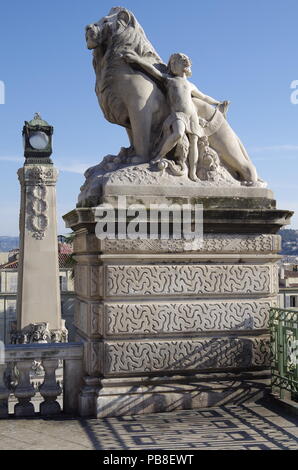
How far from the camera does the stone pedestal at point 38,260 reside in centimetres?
1714

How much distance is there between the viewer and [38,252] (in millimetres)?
17438

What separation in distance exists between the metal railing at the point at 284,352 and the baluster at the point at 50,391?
227 cm

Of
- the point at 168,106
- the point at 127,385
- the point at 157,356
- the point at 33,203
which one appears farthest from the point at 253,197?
the point at 33,203

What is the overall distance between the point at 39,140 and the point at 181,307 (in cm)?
1271

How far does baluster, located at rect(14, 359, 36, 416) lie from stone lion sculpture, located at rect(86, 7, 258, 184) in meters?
2.43

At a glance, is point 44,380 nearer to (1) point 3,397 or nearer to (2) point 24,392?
(2) point 24,392

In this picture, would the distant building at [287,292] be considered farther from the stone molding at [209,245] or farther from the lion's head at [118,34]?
the lion's head at [118,34]

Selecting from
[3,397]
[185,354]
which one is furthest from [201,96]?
[3,397]

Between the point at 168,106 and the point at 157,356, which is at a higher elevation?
the point at 168,106

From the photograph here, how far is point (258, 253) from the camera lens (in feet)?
21.4

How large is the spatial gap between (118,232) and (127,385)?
5.02 ft

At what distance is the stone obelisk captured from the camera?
1714 centimetres
